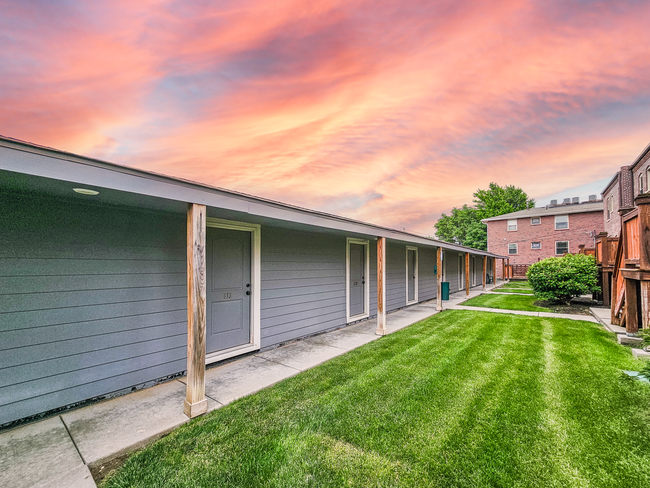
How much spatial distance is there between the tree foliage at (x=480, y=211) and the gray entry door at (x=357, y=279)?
113 ft

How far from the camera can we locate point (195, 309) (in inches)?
106

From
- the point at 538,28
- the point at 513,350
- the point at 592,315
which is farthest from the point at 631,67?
the point at 513,350

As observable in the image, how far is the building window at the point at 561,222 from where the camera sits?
2223cm

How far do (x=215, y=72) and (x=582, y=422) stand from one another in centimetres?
821

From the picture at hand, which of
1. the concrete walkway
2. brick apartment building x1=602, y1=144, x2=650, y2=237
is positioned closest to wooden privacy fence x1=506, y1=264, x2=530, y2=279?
brick apartment building x1=602, y1=144, x2=650, y2=237

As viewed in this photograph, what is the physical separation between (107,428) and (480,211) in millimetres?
45766

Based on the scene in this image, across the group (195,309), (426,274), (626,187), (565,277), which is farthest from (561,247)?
(195,309)

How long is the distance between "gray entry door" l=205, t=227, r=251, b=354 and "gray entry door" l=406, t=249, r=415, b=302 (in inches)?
253

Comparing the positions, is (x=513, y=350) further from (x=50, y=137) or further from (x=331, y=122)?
(x=50, y=137)

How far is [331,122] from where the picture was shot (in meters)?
8.18

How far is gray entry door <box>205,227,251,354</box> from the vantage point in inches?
162

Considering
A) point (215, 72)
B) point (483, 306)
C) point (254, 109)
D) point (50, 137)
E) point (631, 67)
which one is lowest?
point (483, 306)

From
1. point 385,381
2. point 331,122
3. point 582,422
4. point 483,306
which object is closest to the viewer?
point 582,422

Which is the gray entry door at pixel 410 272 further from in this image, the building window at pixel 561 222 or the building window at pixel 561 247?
the building window at pixel 561 222
